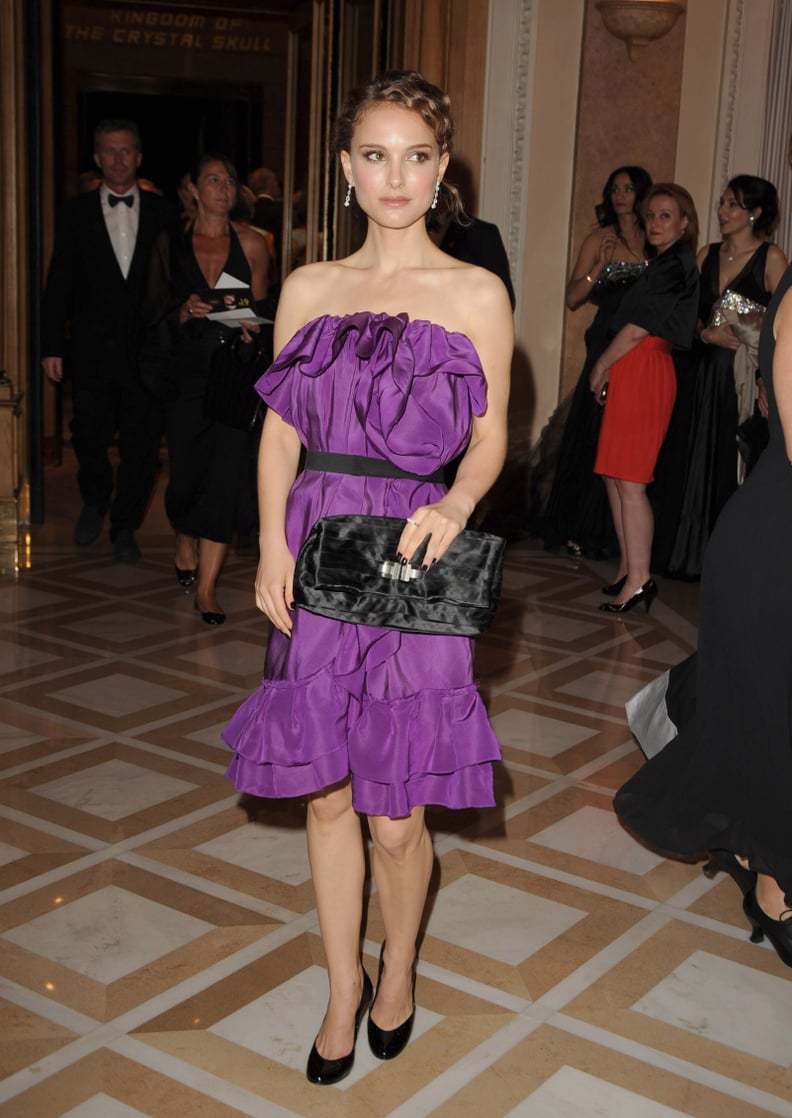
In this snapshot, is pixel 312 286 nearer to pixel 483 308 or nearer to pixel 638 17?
pixel 483 308

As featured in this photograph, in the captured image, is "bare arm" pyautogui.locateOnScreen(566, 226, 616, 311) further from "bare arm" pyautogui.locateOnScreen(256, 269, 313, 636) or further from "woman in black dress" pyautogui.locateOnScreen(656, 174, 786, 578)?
"bare arm" pyautogui.locateOnScreen(256, 269, 313, 636)

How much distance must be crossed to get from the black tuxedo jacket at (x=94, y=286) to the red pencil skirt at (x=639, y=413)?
7.69 feet

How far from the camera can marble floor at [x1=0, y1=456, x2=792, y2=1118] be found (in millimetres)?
2432

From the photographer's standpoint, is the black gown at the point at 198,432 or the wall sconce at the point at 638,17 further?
the wall sconce at the point at 638,17

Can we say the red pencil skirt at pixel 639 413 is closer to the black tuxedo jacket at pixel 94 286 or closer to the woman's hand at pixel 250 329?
the woman's hand at pixel 250 329

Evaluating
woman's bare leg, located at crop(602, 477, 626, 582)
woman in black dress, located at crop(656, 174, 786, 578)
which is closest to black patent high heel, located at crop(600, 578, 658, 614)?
A: woman's bare leg, located at crop(602, 477, 626, 582)

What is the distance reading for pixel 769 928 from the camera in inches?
116

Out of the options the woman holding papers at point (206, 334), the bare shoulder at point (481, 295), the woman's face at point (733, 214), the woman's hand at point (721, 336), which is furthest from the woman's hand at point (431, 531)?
the woman's hand at point (721, 336)

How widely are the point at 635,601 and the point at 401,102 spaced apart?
4.00 m

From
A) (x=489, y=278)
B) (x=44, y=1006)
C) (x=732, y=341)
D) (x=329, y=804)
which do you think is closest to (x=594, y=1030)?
(x=329, y=804)

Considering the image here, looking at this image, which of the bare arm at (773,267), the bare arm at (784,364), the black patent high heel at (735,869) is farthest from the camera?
the bare arm at (773,267)

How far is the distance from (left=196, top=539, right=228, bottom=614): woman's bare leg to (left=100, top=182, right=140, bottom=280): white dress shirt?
5.94 feet

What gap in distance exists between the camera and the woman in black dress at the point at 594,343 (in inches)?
269

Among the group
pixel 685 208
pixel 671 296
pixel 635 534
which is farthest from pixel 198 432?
pixel 685 208
